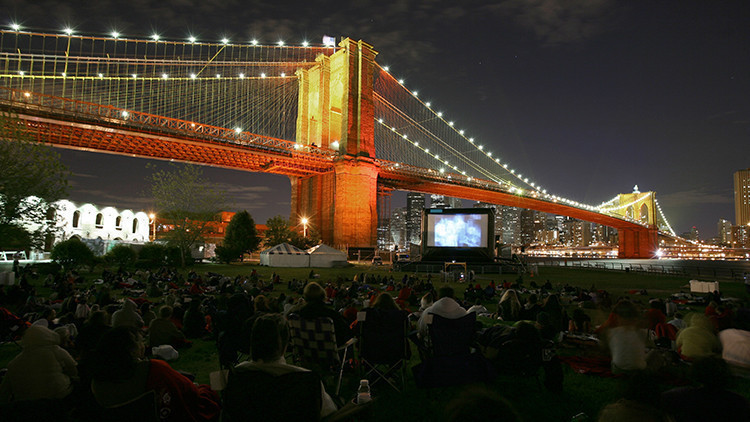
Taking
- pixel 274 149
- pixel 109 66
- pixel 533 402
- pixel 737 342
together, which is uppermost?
pixel 109 66

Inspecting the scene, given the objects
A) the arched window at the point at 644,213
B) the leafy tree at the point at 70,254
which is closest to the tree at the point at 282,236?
the leafy tree at the point at 70,254

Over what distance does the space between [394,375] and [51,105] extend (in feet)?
104

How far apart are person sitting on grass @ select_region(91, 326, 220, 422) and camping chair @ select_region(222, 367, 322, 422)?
541 millimetres

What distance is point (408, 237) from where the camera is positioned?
7697 inches

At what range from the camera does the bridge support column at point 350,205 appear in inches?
1375

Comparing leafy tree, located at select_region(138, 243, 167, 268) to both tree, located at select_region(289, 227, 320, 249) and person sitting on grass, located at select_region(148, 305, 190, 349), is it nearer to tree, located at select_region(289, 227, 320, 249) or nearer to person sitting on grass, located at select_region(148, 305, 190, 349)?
tree, located at select_region(289, 227, 320, 249)

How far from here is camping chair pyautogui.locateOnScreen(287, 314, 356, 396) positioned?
163 inches

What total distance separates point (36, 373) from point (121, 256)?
2319 centimetres

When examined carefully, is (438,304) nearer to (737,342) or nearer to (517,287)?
(737,342)

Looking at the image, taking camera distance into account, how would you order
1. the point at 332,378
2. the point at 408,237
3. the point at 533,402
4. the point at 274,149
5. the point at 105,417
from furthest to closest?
the point at 408,237, the point at 274,149, the point at 332,378, the point at 533,402, the point at 105,417

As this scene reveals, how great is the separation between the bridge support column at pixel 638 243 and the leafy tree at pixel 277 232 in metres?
74.3

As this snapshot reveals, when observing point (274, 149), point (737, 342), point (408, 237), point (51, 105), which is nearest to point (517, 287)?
point (737, 342)

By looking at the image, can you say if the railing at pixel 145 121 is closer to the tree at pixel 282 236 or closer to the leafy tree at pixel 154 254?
the tree at pixel 282 236

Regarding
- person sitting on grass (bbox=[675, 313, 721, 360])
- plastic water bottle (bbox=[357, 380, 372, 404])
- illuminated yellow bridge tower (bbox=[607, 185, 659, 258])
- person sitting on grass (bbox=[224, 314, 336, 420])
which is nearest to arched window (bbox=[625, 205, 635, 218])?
illuminated yellow bridge tower (bbox=[607, 185, 659, 258])
